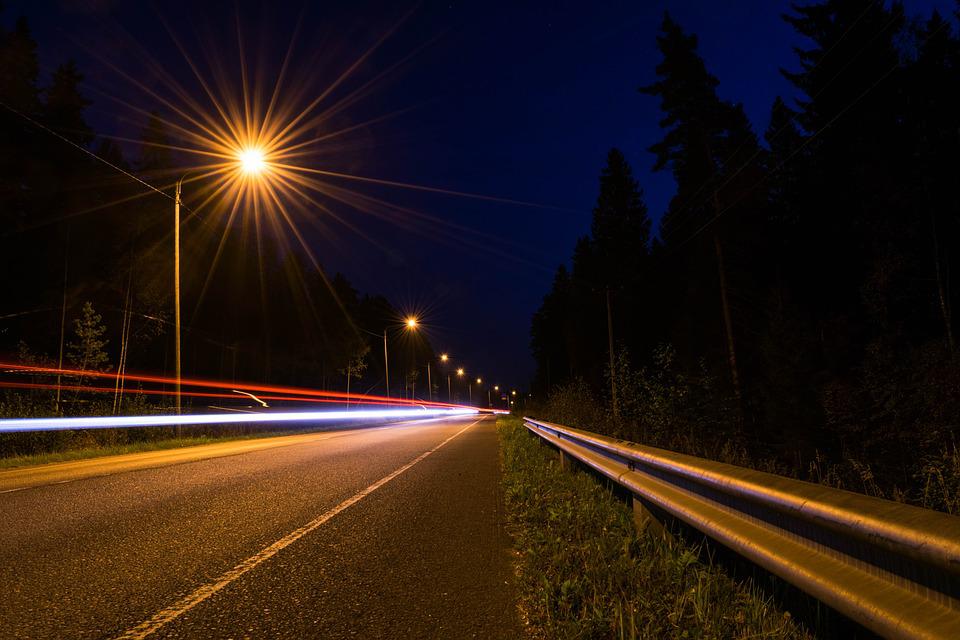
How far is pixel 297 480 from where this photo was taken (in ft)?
26.5

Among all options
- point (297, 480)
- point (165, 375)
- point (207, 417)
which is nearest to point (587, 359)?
point (165, 375)

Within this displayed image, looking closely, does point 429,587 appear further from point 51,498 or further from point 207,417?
point 207,417

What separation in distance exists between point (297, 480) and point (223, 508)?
2167mm

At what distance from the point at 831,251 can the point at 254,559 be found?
113 ft

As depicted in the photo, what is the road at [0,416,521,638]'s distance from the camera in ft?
9.62

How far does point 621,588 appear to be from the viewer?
305cm

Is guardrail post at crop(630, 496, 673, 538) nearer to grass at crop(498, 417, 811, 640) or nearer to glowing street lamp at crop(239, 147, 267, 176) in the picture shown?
grass at crop(498, 417, 811, 640)

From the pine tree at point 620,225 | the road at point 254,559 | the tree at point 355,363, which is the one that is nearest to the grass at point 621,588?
the road at point 254,559

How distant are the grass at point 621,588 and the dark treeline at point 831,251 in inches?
304

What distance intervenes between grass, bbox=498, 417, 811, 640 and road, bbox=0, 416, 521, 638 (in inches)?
11.1

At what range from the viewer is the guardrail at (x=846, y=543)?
4.16ft

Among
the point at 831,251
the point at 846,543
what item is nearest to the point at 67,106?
the point at 846,543

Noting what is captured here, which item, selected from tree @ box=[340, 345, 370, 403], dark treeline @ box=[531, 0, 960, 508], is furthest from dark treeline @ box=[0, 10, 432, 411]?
dark treeline @ box=[531, 0, 960, 508]

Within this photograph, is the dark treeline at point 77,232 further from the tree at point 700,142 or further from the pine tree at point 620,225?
the pine tree at point 620,225
